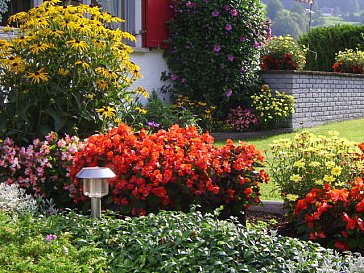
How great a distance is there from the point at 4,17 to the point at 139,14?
7.10ft

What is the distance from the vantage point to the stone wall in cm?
1127

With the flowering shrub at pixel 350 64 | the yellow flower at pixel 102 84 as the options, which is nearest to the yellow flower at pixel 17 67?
the yellow flower at pixel 102 84

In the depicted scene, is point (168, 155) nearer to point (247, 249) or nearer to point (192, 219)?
point (192, 219)

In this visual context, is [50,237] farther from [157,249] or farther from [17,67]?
[17,67]

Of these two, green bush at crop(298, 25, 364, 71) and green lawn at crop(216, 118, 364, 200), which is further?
green bush at crop(298, 25, 364, 71)

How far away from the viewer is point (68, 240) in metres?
3.30

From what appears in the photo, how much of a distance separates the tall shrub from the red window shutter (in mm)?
134

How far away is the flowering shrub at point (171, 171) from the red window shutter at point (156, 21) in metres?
5.07

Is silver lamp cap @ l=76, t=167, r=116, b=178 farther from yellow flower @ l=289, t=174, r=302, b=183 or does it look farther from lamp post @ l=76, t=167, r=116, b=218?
yellow flower @ l=289, t=174, r=302, b=183

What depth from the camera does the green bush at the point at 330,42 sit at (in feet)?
56.6

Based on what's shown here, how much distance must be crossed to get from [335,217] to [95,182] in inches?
58.8

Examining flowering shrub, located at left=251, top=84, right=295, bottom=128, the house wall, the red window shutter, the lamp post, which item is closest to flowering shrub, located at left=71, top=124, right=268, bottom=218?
the lamp post

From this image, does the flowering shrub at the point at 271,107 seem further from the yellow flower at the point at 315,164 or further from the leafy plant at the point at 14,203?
the leafy plant at the point at 14,203

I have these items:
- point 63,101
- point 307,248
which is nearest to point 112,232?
point 307,248
